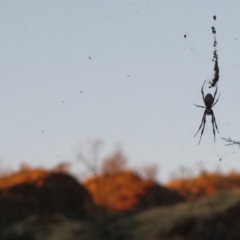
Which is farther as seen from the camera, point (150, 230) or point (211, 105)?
point (150, 230)

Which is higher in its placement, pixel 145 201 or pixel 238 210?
pixel 145 201

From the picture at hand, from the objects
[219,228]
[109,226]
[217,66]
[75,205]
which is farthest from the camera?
[75,205]

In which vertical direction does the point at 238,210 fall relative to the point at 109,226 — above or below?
below

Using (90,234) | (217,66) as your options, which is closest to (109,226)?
(90,234)

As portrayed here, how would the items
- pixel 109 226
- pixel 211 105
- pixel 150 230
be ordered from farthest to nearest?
pixel 109 226 → pixel 150 230 → pixel 211 105

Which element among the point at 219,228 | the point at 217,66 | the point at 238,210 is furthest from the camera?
the point at 238,210

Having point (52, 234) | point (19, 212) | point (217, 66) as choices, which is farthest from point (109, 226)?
point (217, 66)

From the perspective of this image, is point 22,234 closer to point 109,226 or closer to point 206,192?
point 109,226

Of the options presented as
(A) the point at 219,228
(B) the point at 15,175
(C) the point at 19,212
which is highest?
(B) the point at 15,175

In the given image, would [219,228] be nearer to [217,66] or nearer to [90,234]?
[90,234]
